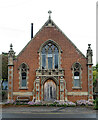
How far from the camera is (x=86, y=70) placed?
23.8 m

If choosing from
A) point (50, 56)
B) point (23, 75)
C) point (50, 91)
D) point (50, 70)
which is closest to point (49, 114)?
point (50, 91)

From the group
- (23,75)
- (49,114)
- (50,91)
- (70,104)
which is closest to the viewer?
(49,114)

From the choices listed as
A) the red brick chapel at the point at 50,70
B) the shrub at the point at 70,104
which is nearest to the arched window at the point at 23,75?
the red brick chapel at the point at 50,70

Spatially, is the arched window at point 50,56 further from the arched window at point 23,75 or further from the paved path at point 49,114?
the paved path at point 49,114

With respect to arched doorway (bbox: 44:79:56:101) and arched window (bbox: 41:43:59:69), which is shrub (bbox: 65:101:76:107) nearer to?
arched doorway (bbox: 44:79:56:101)

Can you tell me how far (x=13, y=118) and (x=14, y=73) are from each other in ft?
34.4

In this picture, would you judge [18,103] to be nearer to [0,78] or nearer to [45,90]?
[45,90]

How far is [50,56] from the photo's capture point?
24.3 metres

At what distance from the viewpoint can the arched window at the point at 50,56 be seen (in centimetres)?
2414

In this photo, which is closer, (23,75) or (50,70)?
(50,70)

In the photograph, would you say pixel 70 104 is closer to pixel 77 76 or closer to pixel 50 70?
pixel 77 76

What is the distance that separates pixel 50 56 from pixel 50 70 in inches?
71.3

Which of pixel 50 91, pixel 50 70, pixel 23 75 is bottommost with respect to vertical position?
pixel 50 91

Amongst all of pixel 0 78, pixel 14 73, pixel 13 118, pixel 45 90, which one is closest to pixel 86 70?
pixel 45 90
